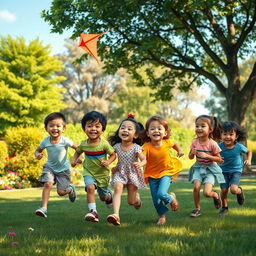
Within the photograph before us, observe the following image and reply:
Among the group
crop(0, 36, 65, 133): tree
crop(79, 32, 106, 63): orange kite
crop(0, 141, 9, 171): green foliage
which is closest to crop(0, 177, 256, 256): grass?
crop(79, 32, 106, 63): orange kite

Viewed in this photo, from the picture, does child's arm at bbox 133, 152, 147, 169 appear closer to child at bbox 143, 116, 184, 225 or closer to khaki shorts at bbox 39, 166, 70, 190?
child at bbox 143, 116, 184, 225

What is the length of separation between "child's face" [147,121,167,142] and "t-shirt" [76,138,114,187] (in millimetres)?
651

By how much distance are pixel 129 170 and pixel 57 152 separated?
4.87ft

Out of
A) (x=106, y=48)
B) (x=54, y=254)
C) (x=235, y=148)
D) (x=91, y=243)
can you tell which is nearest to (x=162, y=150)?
(x=235, y=148)

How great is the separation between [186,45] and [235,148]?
45.6ft

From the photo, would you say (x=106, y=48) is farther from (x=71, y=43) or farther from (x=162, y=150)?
(x=71, y=43)

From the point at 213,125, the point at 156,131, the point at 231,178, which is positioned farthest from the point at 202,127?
the point at 231,178

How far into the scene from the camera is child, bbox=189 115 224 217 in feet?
20.9

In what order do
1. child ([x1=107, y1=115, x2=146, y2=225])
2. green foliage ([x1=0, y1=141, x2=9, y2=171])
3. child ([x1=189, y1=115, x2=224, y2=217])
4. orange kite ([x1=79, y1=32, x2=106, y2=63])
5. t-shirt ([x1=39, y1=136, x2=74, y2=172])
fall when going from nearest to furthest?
child ([x1=107, y1=115, x2=146, y2=225]) < child ([x1=189, y1=115, x2=224, y2=217]) < t-shirt ([x1=39, y1=136, x2=74, y2=172]) < orange kite ([x1=79, y1=32, x2=106, y2=63]) < green foliage ([x1=0, y1=141, x2=9, y2=171])

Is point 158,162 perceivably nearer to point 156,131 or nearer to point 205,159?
point 156,131

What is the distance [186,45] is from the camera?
65.8 feet

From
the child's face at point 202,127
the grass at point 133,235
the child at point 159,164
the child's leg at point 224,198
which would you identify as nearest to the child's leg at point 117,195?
the grass at point 133,235

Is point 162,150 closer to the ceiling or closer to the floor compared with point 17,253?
closer to the ceiling

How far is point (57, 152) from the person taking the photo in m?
6.64
